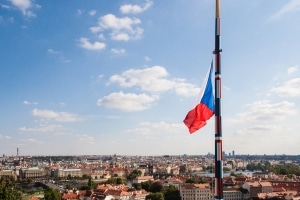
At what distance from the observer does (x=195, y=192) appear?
50781mm

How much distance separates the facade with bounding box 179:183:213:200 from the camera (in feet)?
164

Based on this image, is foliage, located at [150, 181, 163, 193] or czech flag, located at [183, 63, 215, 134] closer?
czech flag, located at [183, 63, 215, 134]

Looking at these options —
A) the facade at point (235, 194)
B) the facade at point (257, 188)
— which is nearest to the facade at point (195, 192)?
the facade at point (235, 194)

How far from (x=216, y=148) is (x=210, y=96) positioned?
0.79 metres

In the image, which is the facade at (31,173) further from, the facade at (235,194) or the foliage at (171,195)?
the foliage at (171,195)

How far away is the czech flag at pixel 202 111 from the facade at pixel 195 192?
146ft

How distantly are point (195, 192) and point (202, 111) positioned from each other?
151 ft

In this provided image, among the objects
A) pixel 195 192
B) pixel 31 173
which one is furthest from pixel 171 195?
pixel 31 173

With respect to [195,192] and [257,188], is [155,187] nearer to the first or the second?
[195,192]

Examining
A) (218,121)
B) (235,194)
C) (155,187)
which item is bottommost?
(235,194)

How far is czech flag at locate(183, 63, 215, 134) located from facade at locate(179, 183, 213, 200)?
146ft

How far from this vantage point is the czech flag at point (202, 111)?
6.26 meters

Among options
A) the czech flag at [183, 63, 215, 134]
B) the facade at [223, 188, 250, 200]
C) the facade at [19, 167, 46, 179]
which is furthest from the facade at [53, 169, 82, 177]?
the czech flag at [183, 63, 215, 134]

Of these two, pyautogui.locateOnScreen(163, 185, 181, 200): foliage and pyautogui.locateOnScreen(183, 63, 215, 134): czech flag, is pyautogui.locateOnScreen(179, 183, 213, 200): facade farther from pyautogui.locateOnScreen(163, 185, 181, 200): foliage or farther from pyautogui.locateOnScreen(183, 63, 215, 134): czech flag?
pyautogui.locateOnScreen(183, 63, 215, 134): czech flag
